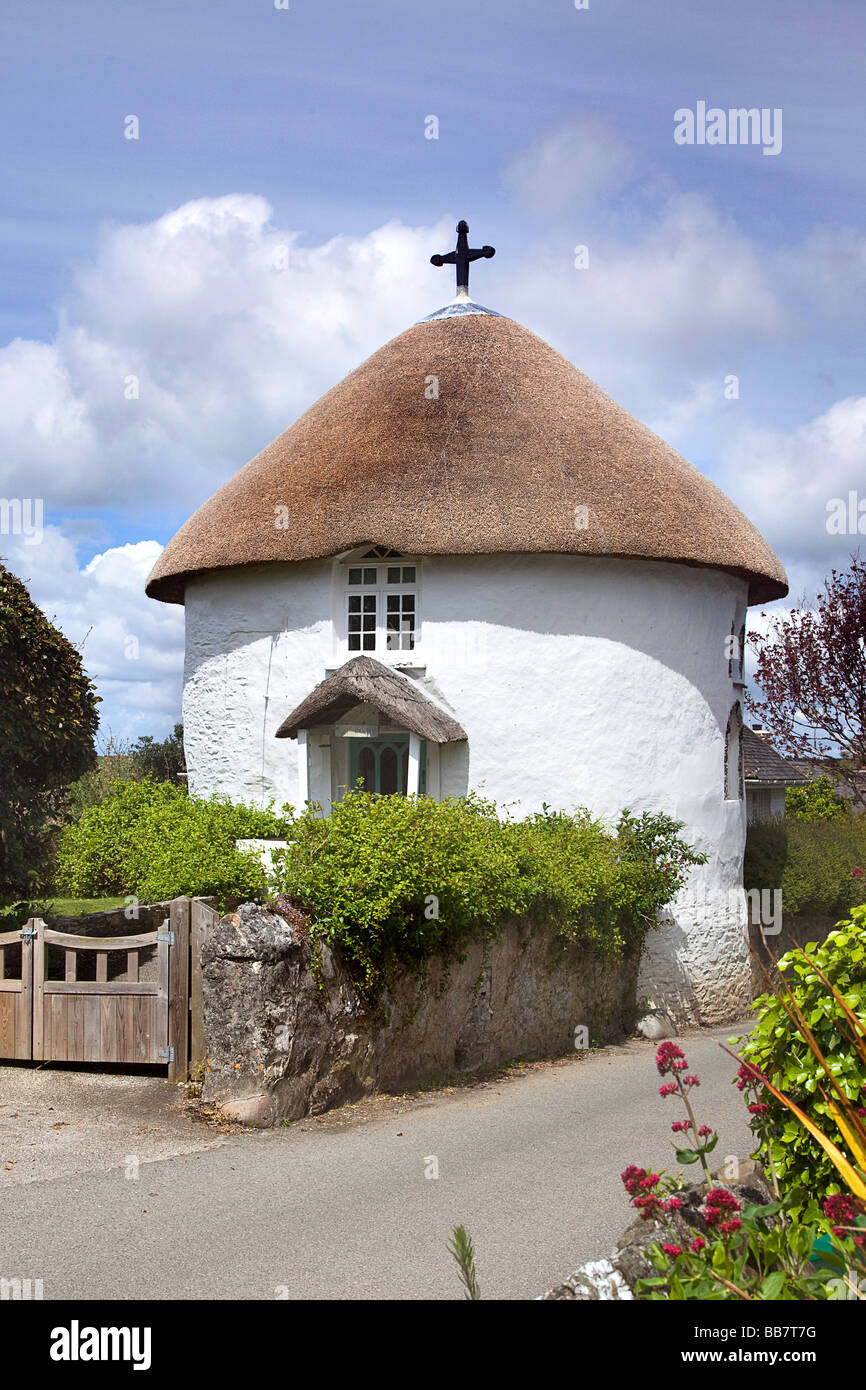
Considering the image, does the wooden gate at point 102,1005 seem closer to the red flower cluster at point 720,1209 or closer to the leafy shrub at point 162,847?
the leafy shrub at point 162,847

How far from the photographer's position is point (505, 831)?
12219 mm

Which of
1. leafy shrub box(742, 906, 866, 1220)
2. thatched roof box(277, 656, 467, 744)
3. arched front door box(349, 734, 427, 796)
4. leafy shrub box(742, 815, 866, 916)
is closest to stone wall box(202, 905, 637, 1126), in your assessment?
thatched roof box(277, 656, 467, 744)

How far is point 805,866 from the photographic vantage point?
63.3ft

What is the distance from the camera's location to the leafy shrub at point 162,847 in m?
11.4

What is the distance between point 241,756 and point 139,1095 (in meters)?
7.32

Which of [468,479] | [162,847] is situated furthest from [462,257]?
[162,847]

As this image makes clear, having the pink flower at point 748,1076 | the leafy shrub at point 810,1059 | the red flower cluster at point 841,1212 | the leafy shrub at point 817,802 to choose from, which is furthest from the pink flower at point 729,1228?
the leafy shrub at point 817,802

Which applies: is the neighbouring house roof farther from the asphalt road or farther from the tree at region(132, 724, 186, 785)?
the asphalt road

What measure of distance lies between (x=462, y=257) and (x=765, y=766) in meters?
16.2

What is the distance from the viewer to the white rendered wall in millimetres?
15016

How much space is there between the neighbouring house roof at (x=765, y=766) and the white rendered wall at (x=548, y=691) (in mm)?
11965

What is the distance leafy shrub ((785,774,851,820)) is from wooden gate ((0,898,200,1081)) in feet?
61.8

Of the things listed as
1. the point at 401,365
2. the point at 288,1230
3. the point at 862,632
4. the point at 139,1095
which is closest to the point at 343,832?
the point at 139,1095

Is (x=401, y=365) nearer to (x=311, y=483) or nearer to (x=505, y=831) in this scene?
(x=311, y=483)
